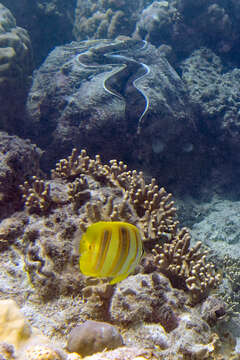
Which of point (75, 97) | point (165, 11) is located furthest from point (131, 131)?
point (165, 11)

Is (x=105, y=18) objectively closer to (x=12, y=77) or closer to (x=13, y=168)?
(x=12, y=77)

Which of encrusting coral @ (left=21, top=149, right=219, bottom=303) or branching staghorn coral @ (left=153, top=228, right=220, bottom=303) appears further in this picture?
encrusting coral @ (left=21, top=149, right=219, bottom=303)

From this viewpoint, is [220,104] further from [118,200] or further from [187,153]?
[118,200]

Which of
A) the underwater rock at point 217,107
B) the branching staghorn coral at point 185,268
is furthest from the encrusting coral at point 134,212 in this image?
the underwater rock at point 217,107

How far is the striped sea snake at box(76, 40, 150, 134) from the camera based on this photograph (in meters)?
6.05

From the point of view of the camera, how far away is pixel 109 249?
1732 millimetres

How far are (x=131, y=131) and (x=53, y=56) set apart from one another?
3.22 metres

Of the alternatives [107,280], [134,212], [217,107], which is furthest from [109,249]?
[217,107]

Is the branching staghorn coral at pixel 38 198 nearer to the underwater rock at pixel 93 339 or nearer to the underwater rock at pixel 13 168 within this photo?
the underwater rock at pixel 13 168

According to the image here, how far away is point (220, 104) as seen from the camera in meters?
6.96

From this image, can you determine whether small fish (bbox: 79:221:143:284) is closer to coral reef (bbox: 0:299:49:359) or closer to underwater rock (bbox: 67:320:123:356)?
underwater rock (bbox: 67:320:123:356)

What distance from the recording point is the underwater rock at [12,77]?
20.0ft

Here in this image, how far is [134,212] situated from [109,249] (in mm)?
1997

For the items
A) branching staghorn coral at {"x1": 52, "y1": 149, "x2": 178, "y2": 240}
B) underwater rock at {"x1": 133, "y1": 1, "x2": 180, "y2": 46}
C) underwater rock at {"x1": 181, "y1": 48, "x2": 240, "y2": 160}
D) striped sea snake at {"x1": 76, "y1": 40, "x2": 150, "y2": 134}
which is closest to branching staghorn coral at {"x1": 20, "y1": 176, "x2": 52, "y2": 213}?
branching staghorn coral at {"x1": 52, "y1": 149, "x2": 178, "y2": 240}
